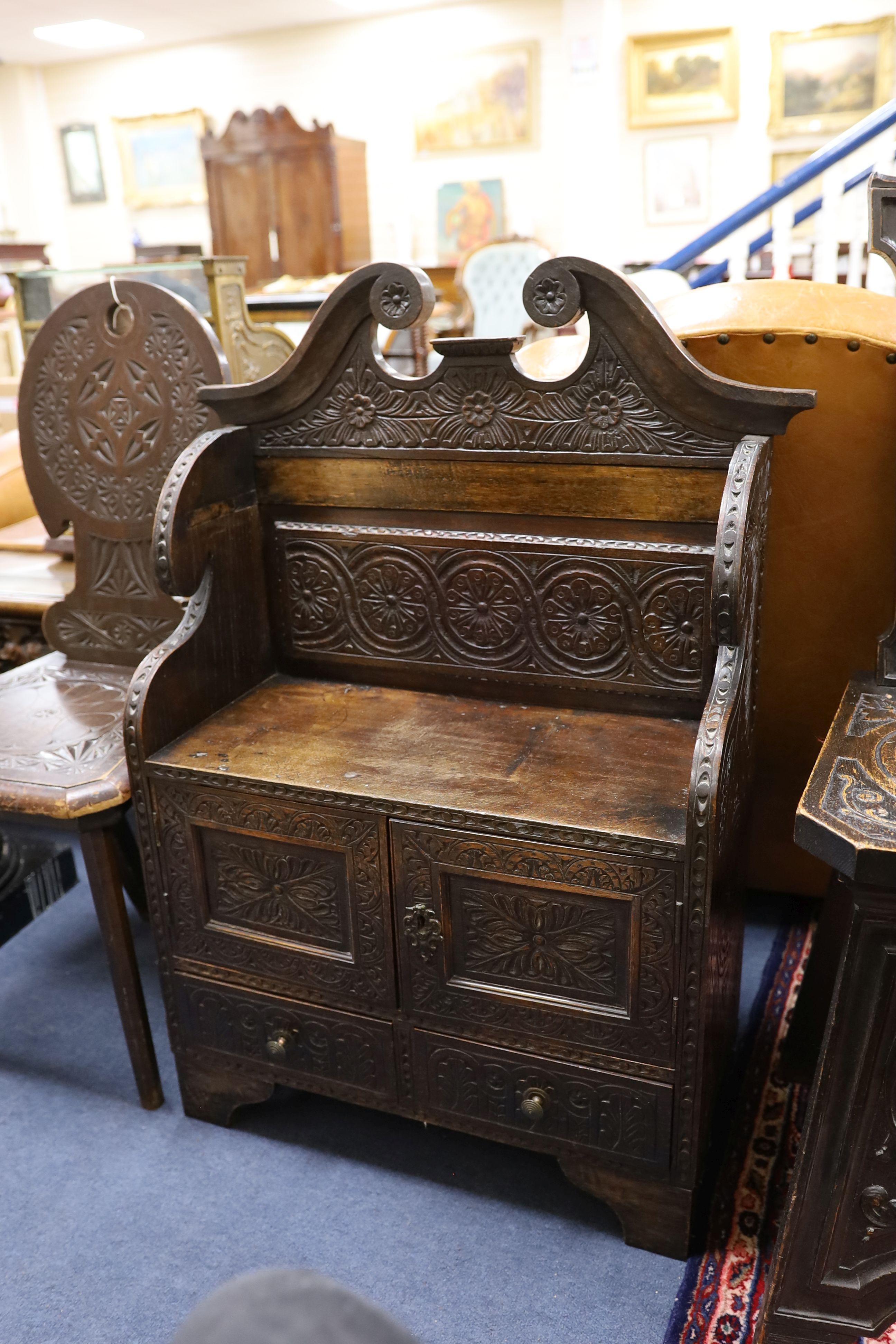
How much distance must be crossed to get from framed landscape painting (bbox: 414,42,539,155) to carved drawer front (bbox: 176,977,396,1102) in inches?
325

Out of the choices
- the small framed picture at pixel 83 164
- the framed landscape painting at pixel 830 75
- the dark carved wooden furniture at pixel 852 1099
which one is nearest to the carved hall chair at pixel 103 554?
the dark carved wooden furniture at pixel 852 1099

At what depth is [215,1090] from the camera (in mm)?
1696

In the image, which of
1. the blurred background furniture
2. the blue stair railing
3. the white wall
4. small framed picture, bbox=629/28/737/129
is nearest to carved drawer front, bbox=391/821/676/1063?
the blue stair railing

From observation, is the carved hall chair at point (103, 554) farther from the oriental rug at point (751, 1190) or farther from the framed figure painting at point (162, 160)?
the framed figure painting at point (162, 160)

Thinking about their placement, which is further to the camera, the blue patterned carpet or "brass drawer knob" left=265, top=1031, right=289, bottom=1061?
"brass drawer knob" left=265, top=1031, right=289, bottom=1061

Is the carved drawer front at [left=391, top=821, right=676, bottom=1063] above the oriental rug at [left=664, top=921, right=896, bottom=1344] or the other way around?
above

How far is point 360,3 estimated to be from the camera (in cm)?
814

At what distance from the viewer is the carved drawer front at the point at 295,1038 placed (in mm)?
1540

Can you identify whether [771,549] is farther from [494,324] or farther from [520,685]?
[494,324]

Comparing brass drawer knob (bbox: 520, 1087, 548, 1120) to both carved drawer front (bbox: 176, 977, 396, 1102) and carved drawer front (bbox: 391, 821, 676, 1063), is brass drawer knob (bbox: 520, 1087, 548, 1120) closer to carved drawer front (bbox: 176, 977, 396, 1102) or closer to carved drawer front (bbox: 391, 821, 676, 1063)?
carved drawer front (bbox: 391, 821, 676, 1063)

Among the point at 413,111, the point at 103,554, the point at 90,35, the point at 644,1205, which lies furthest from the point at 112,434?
the point at 90,35

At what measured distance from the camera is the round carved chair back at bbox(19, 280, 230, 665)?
73.9 inches

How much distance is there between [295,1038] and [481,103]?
8444 mm

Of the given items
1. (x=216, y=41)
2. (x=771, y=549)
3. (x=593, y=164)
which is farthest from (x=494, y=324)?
(x=771, y=549)
